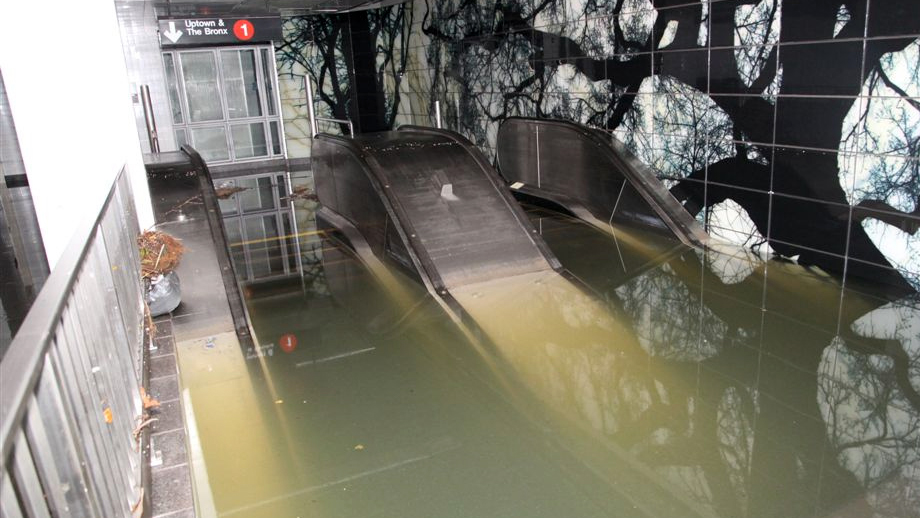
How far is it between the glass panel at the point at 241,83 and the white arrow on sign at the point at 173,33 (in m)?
2.67

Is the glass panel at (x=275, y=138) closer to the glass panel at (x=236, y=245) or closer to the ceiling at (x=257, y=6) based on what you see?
the ceiling at (x=257, y=6)

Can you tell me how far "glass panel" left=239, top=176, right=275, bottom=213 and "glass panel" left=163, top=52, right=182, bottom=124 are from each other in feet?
8.97

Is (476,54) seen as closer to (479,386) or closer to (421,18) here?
(421,18)

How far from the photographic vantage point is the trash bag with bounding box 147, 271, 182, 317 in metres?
5.59

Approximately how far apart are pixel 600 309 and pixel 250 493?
3625 millimetres

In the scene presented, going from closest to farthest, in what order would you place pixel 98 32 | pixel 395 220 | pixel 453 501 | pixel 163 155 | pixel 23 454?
1. pixel 23 454
2. pixel 453 501
3. pixel 98 32
4. pixel 395 220
5. pixel 163 155

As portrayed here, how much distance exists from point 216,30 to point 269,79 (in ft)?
9.91

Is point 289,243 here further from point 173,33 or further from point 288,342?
point 173,33

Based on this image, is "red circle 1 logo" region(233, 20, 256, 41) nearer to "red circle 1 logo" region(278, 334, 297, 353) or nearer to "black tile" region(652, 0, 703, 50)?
"black tile" region(652, 0, 703, 50)

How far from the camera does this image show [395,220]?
304 inches

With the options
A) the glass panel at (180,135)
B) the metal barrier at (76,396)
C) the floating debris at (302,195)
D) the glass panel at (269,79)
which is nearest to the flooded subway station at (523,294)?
the metal barrier at (76,396)

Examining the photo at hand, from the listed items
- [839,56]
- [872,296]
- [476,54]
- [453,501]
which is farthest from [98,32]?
[476,54]

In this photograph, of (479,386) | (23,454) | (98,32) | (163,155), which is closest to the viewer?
(23,454)

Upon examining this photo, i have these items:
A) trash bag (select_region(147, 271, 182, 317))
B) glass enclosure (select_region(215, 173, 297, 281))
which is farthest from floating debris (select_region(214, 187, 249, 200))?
trash bag (select_region(147, 271, 182, 317))
